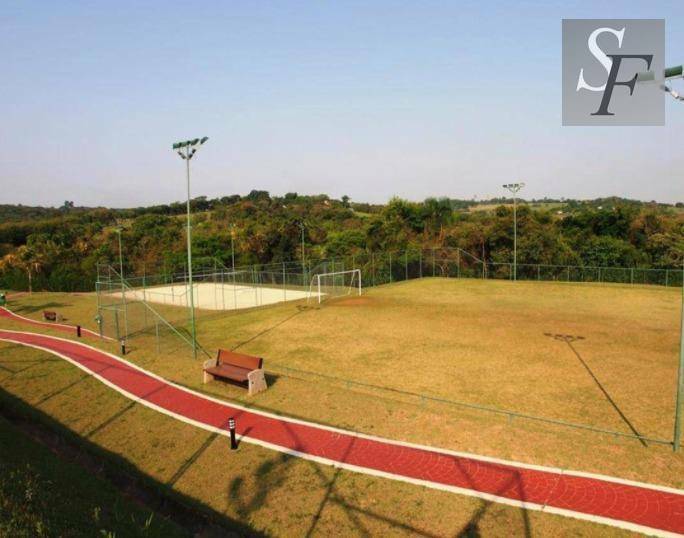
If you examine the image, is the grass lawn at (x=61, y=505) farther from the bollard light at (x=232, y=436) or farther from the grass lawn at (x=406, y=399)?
the bollard light at (x=232, y=436)

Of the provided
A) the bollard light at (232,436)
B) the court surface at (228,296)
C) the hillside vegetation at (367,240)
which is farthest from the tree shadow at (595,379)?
the hillside vegetation at (367,240)

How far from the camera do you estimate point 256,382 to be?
1384 cm

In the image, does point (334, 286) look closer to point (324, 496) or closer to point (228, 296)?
point (228, 296)

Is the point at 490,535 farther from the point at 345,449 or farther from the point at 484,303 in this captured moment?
the point at 484,303

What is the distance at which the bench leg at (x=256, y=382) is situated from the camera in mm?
13688

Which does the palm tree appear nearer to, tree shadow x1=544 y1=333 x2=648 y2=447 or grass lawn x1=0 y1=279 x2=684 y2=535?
grass lawn x1=0 y1=279 x2=684 y2=535

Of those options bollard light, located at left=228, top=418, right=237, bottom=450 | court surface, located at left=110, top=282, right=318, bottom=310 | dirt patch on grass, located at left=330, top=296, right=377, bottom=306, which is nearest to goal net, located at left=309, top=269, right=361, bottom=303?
court surface, located at left=110, top=282, right=318, bottom=310

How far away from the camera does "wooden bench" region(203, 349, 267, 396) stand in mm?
13827

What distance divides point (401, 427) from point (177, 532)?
544cm

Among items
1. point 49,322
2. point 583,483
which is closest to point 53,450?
point 583,483

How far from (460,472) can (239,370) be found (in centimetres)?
757

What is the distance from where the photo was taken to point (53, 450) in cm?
1119

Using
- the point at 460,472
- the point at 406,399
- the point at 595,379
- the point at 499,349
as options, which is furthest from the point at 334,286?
the point at 460,472

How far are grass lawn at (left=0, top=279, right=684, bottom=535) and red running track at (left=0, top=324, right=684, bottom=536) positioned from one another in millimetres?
347
